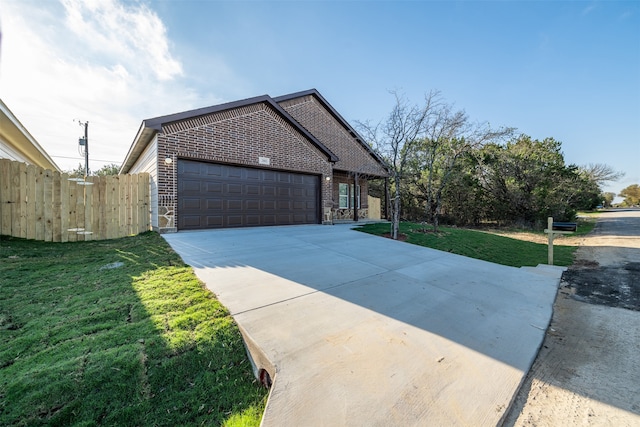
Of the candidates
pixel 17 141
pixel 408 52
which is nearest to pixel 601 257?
pixel 408 52

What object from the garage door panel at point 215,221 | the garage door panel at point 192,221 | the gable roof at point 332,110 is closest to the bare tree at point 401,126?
the gable roof at point 332,110

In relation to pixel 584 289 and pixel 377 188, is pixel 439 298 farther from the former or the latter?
pixel 377 188

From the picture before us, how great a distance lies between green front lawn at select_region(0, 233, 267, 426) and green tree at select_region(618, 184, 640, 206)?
98.8 metres

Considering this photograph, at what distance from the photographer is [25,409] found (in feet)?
5.40

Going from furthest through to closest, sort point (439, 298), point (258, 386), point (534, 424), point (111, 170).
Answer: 1. point (111, 170)
2. point (439, 298)
3. point (258, 386)
4. point (534, 424)

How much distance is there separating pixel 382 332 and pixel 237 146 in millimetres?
8494

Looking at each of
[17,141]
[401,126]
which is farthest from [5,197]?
[401,126]

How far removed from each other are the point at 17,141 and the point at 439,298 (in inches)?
542

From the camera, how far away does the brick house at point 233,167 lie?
8164 mm

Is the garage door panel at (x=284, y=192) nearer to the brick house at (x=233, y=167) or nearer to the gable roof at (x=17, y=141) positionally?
the brick house at (x=233, y=167)

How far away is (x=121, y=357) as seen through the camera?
2084 mm

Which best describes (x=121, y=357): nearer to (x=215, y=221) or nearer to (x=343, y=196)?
(x=215, y=221)

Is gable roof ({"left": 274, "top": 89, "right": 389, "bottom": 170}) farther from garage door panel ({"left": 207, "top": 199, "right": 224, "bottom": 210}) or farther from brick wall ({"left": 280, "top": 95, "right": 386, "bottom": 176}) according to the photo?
garage door panel ({"left": 207, "top": 199, "right": 224, "bottom": 210})

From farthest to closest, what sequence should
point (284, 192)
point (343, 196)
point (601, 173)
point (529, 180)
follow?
1. point (601, 173)
2. point (529, 180)
3. point (343, 196)
4. point (284, 192)
